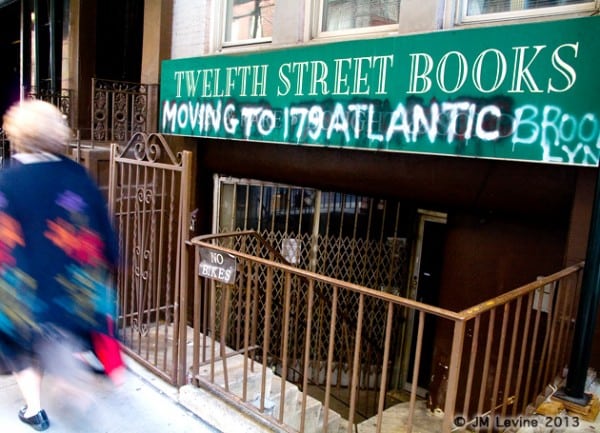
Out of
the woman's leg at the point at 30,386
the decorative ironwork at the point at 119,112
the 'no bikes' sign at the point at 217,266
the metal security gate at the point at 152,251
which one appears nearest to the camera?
the woman's leg at the point at 30,386

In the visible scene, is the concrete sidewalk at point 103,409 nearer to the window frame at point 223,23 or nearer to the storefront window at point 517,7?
the storefront window at point 517,7

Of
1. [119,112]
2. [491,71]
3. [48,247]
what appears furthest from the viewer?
[119,112]

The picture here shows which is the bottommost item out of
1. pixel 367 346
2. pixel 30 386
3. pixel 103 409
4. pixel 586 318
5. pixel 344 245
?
pixel 367 346

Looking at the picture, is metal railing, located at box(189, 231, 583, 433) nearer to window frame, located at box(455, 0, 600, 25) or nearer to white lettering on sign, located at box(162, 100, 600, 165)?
white lettering on sign, located at box(162, 100, 600, 165)

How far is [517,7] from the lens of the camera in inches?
156

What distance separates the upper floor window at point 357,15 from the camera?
4746mm

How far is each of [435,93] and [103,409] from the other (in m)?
3.47

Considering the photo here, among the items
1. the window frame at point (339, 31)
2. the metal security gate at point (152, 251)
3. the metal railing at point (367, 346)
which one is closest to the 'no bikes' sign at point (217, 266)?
the metal railing at point (367, 346)

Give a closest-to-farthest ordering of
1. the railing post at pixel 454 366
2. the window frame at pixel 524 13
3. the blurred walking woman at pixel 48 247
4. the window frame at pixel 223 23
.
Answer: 1. the railing post at pixel 454 366
2. the blurred walking woman at pixel 48 247
3. the window frame at pixel 524 13
4. the window frame at pixel 223 23

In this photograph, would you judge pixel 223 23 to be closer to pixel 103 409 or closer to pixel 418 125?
pixel 418 125

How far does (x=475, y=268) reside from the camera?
458cm

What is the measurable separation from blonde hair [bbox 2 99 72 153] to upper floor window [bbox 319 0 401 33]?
3.34 metres

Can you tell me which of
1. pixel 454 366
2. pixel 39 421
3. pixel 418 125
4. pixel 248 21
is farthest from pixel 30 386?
pixel 248 21

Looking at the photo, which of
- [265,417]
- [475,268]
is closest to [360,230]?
[475,268]
